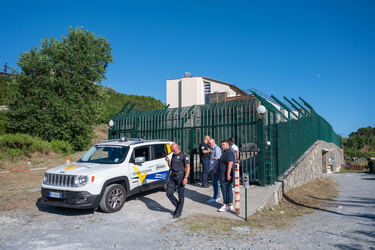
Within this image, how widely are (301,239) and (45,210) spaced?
6100 millimetres

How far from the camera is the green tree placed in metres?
21.2

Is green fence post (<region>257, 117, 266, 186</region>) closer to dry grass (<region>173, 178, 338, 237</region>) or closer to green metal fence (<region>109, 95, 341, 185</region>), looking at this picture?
green metal fence (<region>109, 95, 341, 185</region>)

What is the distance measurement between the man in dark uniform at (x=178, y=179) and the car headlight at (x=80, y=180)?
1898mm

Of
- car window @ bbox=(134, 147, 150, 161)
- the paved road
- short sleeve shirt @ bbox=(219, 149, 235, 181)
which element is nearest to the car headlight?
car window @ bbox=(134, 147, 150, 161)

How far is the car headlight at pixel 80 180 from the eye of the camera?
267 inches

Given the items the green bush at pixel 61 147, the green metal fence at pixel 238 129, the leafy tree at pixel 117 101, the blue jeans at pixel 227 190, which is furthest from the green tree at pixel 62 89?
the blue jeans at pixel 227 190

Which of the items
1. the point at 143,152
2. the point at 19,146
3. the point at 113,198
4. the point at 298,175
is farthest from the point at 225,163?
→ the point at 19,146

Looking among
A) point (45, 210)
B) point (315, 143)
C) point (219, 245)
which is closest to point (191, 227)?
point (219, 245)

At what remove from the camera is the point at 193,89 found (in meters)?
41.8

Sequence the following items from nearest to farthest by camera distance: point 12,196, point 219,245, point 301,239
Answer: point 219,245 < point 301,239 < point 12,196

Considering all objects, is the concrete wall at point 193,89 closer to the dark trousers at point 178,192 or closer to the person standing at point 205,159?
the person standing at point 205,159

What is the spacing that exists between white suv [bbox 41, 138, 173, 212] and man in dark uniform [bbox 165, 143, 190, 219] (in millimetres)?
1098

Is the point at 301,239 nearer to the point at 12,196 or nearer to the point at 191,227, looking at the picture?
the point at 191,227

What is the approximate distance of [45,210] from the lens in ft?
25.1
